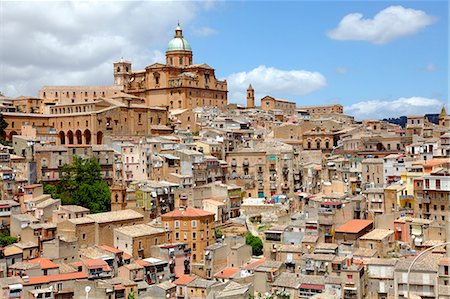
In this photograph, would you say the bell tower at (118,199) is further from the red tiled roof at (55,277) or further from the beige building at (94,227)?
the red tiled roof at (55,277)

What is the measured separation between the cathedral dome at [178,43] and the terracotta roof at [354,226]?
31.9 meters

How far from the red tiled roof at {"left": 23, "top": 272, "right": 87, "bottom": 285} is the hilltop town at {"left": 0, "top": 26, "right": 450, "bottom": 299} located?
0.14 feet

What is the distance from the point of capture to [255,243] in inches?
1150

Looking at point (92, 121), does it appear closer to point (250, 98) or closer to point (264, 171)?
point (264, 171)

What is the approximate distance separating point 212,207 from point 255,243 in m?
3.56

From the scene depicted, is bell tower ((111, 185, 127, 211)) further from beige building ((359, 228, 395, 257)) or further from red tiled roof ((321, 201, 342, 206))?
beige building ((359, 228, 395, 257))

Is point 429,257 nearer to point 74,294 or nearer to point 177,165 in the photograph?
point 74,294

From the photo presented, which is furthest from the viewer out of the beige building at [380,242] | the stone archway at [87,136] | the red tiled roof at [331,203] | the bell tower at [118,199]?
the stone archway at [87,136]

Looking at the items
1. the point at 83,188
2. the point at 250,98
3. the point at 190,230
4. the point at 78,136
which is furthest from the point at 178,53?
the point at 190,230

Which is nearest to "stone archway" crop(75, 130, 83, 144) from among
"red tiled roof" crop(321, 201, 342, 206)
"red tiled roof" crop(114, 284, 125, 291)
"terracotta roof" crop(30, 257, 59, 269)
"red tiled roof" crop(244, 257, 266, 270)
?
"terracotta roof" crop(30, 257, 59, 269)

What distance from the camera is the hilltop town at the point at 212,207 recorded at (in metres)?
23.9

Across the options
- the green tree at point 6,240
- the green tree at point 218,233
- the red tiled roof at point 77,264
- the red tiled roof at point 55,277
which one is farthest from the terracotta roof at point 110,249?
the green tree at point 218,233

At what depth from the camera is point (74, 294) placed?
23.3 m

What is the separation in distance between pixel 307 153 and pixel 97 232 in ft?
56.8
